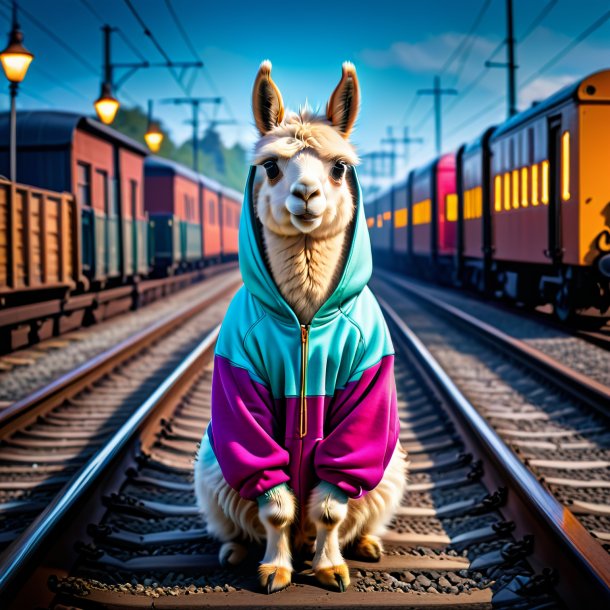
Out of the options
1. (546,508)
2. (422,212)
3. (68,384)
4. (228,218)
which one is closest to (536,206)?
(68,384)

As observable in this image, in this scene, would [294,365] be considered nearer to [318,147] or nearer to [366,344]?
→ [366,344]

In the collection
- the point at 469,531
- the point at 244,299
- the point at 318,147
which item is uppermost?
the point at 318,147

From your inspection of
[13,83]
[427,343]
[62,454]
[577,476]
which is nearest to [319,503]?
[577,476]

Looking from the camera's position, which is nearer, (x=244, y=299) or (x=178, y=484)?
(x=244, y=299)

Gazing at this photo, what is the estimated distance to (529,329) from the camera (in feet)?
36.4

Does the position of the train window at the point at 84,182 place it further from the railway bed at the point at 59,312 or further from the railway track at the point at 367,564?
the railway track at the point at 367,564

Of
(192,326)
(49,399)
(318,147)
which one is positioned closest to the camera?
(318,147)

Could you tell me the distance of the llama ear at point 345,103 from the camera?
2693 millimetres

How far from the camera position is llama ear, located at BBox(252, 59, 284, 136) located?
2.65 metres

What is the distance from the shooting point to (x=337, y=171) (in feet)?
9.09

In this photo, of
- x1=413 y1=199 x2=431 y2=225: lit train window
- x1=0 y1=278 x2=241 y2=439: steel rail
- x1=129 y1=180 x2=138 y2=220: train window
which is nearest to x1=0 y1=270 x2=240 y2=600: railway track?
x1=0 y1=278 x2=241 y2=439: steel rail

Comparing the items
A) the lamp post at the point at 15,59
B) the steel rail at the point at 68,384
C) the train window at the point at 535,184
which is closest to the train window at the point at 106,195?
the steel rail at the point at 68,384

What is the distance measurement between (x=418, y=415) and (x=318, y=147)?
368 cm

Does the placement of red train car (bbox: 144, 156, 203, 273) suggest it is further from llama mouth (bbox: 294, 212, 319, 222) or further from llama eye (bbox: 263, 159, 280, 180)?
llama mouth (bbox: 294, 212, 319, 222)
